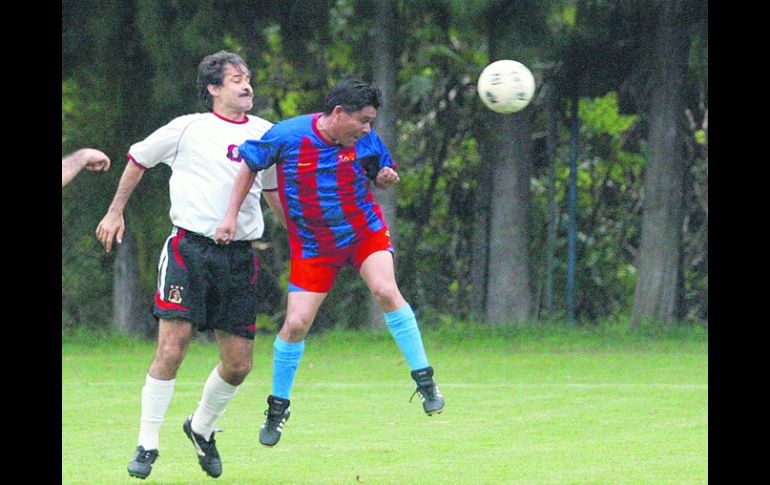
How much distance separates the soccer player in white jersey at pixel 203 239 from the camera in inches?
275

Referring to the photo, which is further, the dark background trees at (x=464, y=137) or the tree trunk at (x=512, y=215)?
the tree trunk at (x=512, y=215)

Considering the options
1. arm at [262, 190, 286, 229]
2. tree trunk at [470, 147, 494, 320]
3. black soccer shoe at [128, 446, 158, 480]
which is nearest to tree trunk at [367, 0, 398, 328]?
tree trunk at [470, 147, 494, 320]

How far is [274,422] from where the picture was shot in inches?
286

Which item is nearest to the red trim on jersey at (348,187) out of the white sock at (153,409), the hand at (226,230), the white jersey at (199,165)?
Answer: the white jersey at (199,165)

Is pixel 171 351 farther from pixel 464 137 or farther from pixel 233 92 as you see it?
pixel 464 137

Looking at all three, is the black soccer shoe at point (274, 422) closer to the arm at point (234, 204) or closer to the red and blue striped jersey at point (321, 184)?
the red and blue striped jersey at point (321, 184)

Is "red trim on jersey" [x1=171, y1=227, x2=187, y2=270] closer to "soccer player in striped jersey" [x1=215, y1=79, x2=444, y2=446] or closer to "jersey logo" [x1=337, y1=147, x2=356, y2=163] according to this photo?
"soccer player in striped jersey" [x1=215, y1=79, x2=444, y2=446]

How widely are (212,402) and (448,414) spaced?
2.61 meters

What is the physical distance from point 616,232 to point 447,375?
6.04m

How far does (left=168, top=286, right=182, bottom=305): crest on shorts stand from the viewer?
693 cm

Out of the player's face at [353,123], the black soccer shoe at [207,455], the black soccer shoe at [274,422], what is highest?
the player's face at [353,123]

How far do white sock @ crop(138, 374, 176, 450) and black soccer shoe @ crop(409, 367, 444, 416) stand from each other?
1.25 m
